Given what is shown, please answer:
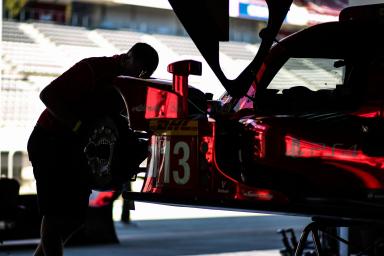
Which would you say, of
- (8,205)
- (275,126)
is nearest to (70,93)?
(275,126)

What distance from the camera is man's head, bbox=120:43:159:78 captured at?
4.13 metres

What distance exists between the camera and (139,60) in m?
4.14

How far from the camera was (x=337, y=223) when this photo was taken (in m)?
3.68

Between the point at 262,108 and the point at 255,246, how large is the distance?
559 centimetres

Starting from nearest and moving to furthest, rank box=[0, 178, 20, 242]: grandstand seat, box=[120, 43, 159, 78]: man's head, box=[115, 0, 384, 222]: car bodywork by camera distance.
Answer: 1. box=[115, 0, 384, 222]: car bodywork
2. box=[120, 43, 159, 78]: man's head
3. box=[0, 178, 20, 242]: grandstand seat

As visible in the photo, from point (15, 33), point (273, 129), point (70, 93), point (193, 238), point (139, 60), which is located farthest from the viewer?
point (15, 33)

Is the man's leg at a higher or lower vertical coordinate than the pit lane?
higher

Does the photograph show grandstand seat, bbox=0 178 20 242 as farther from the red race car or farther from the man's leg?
the red race car

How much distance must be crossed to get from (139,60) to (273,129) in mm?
1171

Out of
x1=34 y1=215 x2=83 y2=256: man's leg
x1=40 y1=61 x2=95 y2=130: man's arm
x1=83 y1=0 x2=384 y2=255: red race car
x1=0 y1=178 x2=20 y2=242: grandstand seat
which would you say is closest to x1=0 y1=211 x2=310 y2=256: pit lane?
x1=0 y1=178 x2=20 y2=242: grandstand seat

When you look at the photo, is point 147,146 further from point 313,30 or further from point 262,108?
point 313,30

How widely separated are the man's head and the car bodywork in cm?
17

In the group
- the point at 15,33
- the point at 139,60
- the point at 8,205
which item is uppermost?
the point at 15,33

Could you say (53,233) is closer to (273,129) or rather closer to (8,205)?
(273,129)
